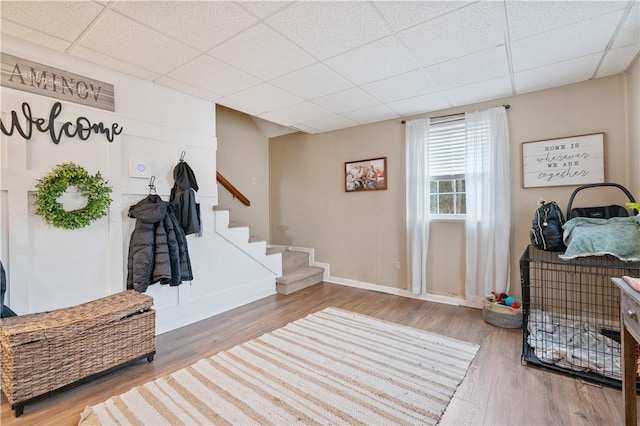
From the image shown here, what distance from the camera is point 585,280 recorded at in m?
2.83

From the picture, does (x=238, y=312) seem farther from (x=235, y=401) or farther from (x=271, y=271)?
(x=235, y=401)

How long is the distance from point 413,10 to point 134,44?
6.55 ft

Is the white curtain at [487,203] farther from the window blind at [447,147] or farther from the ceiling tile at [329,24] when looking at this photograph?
the ceiling tile at [329,24]

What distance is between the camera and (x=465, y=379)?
6.66 ft

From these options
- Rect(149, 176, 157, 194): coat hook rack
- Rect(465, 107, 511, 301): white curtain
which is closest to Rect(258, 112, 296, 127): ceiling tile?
Rect(149, 176, 157, 194): coat hook rack

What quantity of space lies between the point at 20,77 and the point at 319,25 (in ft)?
7.22

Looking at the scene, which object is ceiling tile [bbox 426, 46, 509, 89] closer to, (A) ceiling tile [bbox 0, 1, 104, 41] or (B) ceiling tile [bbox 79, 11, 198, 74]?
(B) ceiling tile [bbox 79, 11, 198, 74]

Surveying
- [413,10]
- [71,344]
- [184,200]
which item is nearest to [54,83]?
[184,200]

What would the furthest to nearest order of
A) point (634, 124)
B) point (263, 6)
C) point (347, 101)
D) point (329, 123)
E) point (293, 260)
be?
point (293, 260) → point (329, 123) → point (347, 101) → point (634, 124) → point (263, 6)

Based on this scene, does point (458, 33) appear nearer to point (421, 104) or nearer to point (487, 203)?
point (421, 104)

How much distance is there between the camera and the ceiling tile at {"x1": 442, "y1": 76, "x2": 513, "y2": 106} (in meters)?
2.86

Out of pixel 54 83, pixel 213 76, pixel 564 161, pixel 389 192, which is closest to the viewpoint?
pixel 54 83

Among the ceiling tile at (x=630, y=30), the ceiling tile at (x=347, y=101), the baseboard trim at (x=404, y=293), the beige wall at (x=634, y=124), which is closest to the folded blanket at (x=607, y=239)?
the beige wall at (x=634, y=124)

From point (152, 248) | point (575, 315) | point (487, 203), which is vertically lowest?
point (575, 315)
